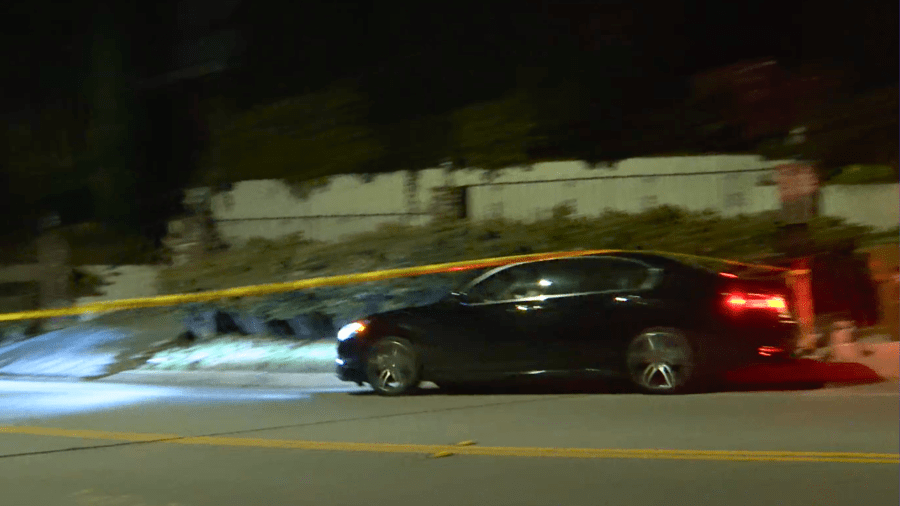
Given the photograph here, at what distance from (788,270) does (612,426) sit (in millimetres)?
3876

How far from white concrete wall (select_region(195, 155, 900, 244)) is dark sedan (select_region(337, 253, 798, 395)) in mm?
4780

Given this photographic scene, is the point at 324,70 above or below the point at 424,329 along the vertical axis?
above

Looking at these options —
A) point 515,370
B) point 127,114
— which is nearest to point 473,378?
point 515,370

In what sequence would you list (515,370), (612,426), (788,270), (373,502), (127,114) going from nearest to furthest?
(373,502), (612,426), (515,370), (788,270), (127,114)

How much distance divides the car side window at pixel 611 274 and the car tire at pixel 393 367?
71.7 inches

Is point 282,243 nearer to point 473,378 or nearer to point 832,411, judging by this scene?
point 473,378

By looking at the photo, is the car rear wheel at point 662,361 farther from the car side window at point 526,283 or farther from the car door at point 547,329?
the car side window at point 526,283

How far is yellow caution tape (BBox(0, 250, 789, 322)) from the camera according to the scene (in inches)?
501

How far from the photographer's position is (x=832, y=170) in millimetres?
14695

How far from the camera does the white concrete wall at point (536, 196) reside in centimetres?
1446

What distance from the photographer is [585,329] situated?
10008 mm

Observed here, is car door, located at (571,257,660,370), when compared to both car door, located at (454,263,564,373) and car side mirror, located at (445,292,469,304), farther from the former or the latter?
car side mirror, located at (445,292,469,304)

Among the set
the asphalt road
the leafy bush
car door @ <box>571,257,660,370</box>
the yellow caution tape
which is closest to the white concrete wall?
the leafy bush

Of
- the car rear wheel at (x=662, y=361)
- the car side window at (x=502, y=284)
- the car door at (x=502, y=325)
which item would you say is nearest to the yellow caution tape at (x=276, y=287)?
the car side window at (x=502, y=284)
